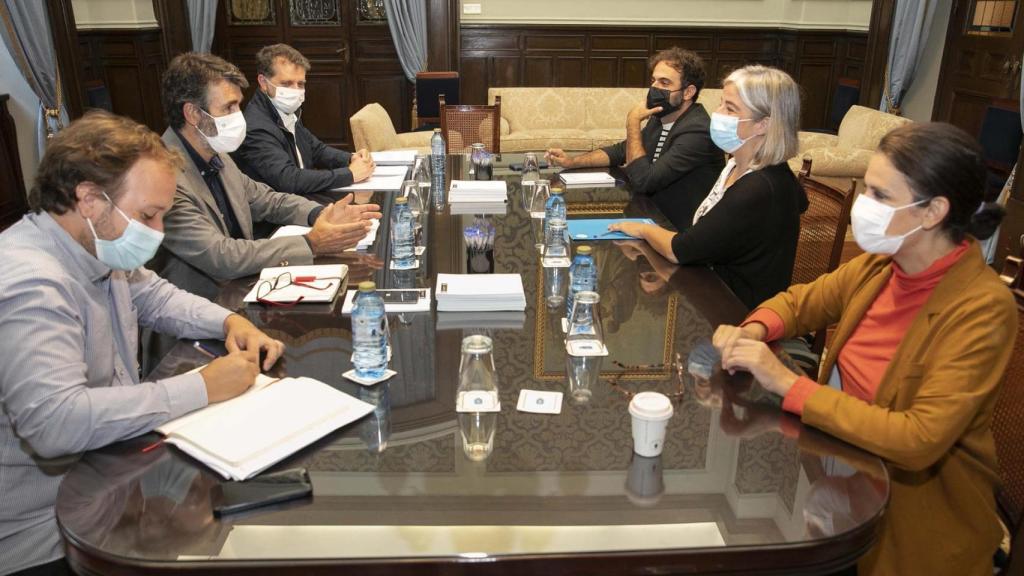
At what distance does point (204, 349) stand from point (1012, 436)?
68.1 inches

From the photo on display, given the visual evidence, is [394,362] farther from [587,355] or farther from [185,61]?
[185,61]

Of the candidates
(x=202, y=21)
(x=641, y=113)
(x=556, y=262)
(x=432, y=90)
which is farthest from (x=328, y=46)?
(x=556, y=262)

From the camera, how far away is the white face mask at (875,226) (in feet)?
4.94

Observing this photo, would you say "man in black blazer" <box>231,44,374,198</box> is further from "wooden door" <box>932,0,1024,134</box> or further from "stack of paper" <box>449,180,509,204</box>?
"wooden door" <box>932,0,1024,134</box>

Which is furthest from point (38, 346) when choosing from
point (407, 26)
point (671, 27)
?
point (671, 27)

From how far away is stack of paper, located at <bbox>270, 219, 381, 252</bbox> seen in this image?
7.97ft

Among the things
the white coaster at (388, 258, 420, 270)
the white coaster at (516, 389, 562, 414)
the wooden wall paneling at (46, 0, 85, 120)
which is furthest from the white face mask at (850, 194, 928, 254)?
the wooden wall paneling at (46, 0, 85, 120)

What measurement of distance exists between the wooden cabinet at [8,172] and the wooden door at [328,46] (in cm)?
265

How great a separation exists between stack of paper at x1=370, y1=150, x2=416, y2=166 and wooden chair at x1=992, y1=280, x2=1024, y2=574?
8.95ft

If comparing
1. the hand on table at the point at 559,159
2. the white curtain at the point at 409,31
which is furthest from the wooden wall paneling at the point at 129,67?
the hand on table at the point at 559,159

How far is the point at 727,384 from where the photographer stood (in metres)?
1.52

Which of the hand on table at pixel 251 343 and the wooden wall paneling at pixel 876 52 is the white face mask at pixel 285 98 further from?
the wooden wall paneling at pixel 876 52

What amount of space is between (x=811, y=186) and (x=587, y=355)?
4.65ft

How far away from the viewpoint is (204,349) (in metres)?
1.70
